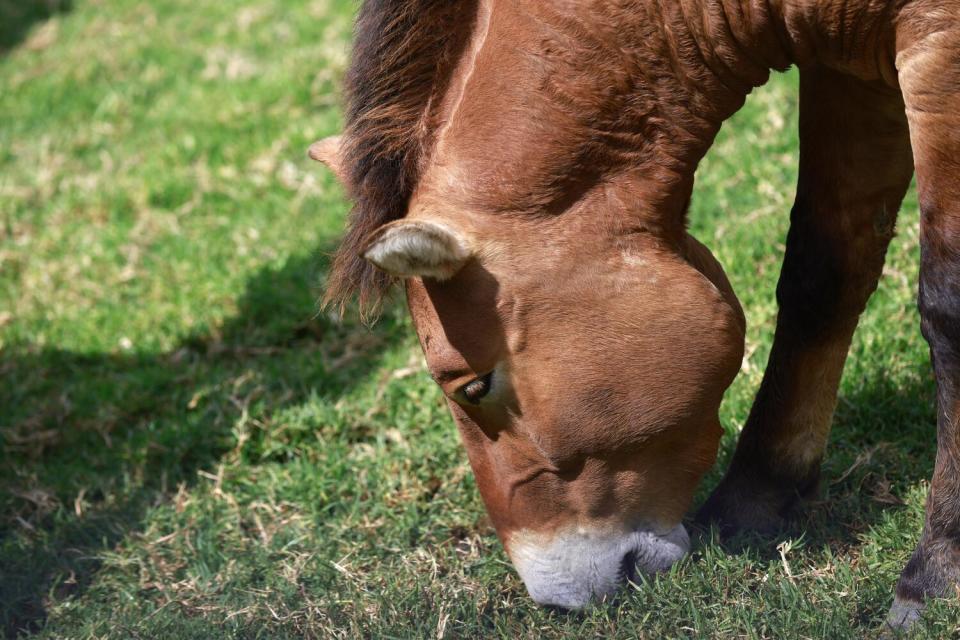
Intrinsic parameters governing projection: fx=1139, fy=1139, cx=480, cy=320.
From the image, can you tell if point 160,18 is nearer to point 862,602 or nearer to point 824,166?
point 824,166

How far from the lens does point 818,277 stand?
3.51 meters

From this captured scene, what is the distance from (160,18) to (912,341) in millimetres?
7850

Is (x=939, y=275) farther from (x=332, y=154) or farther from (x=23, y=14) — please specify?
(x=23, y=14)

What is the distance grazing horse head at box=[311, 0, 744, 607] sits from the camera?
2.90m

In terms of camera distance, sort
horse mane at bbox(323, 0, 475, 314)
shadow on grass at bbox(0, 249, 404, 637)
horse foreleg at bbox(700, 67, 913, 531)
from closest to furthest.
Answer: horse mane at bbox(323, 0, 475, 314), horse foreleg at bbox(700, 67, 913, 531), shadow on grass at bbox(0, 249, 404, 637)

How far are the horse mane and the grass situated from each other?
0.34 m

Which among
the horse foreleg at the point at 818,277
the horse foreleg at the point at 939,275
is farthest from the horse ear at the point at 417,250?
the horse foreleg at the point at 818,277

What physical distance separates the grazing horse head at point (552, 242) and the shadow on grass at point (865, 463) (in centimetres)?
64

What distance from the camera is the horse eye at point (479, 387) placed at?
3.01 m

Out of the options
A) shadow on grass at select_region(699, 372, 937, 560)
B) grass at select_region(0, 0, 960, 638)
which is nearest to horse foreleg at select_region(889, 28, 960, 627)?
grass at select_region(0, 0, 960, 638)

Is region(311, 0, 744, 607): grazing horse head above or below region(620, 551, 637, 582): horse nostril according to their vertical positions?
above

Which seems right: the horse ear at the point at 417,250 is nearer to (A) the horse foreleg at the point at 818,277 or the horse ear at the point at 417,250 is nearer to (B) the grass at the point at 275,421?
(B) the grass at the point at 275,421

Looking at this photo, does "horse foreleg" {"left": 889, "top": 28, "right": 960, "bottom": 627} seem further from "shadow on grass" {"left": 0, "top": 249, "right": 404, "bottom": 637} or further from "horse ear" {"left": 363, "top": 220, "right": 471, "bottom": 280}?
"shadow on grass" {"left": 0, "top": 249, "right": 404, "bottom": 637}

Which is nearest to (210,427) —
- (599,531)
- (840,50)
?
(599,531)
